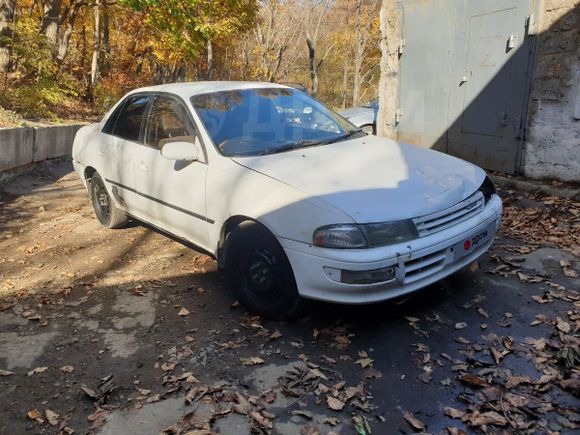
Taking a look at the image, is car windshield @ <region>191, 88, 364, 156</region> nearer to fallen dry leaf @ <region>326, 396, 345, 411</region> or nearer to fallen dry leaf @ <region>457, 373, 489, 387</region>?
fallen dry leaf @ <region>326, 396, 345, 411</region>

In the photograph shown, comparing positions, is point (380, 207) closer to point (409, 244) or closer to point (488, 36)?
point (409, 244)

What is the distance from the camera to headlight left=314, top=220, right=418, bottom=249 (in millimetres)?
3246

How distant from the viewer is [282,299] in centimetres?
364

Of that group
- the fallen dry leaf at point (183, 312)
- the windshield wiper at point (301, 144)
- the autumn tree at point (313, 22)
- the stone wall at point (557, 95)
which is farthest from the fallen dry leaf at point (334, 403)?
the autumn tree at point (313, 22)

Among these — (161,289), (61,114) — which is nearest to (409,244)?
(161,289)

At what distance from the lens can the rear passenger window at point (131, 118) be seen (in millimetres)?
5250

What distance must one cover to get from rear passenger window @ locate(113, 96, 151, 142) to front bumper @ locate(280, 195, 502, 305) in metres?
2.58

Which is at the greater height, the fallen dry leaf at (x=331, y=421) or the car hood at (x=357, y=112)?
the car hood at (x=357, y=112)

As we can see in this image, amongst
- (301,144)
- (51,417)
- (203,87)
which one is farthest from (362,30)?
(51,417)

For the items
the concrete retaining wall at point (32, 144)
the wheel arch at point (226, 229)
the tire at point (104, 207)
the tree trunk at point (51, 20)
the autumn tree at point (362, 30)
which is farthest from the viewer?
the autumn tree at point (362, 30)

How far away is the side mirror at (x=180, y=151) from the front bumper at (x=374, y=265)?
1.24m

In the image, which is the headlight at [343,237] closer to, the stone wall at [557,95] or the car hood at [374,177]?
the car hood at [374,177]

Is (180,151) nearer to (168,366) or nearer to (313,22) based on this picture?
(168,366)

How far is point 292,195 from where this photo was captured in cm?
350
